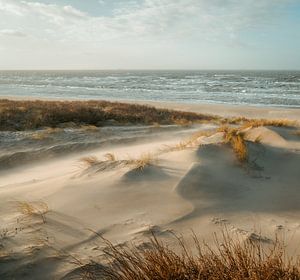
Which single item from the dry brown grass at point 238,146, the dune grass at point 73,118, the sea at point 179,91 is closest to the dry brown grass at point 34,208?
the dry brown grass at point 238,146

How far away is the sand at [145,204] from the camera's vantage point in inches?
158

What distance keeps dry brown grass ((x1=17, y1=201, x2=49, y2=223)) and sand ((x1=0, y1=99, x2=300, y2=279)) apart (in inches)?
0.6

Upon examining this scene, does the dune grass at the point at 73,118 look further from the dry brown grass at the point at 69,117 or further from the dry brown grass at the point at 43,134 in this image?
the dry brown grass at the point at 43,134

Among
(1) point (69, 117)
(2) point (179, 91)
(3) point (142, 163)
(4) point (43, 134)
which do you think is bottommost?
(2) point (179, 91)

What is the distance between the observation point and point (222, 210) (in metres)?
5.02

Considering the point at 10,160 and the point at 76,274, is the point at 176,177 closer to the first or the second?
the point at 76,274

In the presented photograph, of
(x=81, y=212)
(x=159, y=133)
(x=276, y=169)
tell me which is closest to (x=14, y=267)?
(x=81, y=212)

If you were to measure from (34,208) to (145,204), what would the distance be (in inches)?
58.7

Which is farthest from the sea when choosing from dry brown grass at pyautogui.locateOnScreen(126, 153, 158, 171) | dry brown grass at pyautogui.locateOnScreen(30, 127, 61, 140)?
dry brown grass at pyautogui.locateOnScreen(126, 153, 158, 171)

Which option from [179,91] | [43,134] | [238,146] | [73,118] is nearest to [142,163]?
[238,146]

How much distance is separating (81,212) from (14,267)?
142 centimetres

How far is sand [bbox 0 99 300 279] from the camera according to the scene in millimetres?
4020

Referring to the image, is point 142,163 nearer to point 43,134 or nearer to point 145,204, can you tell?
point 145,204

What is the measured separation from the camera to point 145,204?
5176 millimetres
